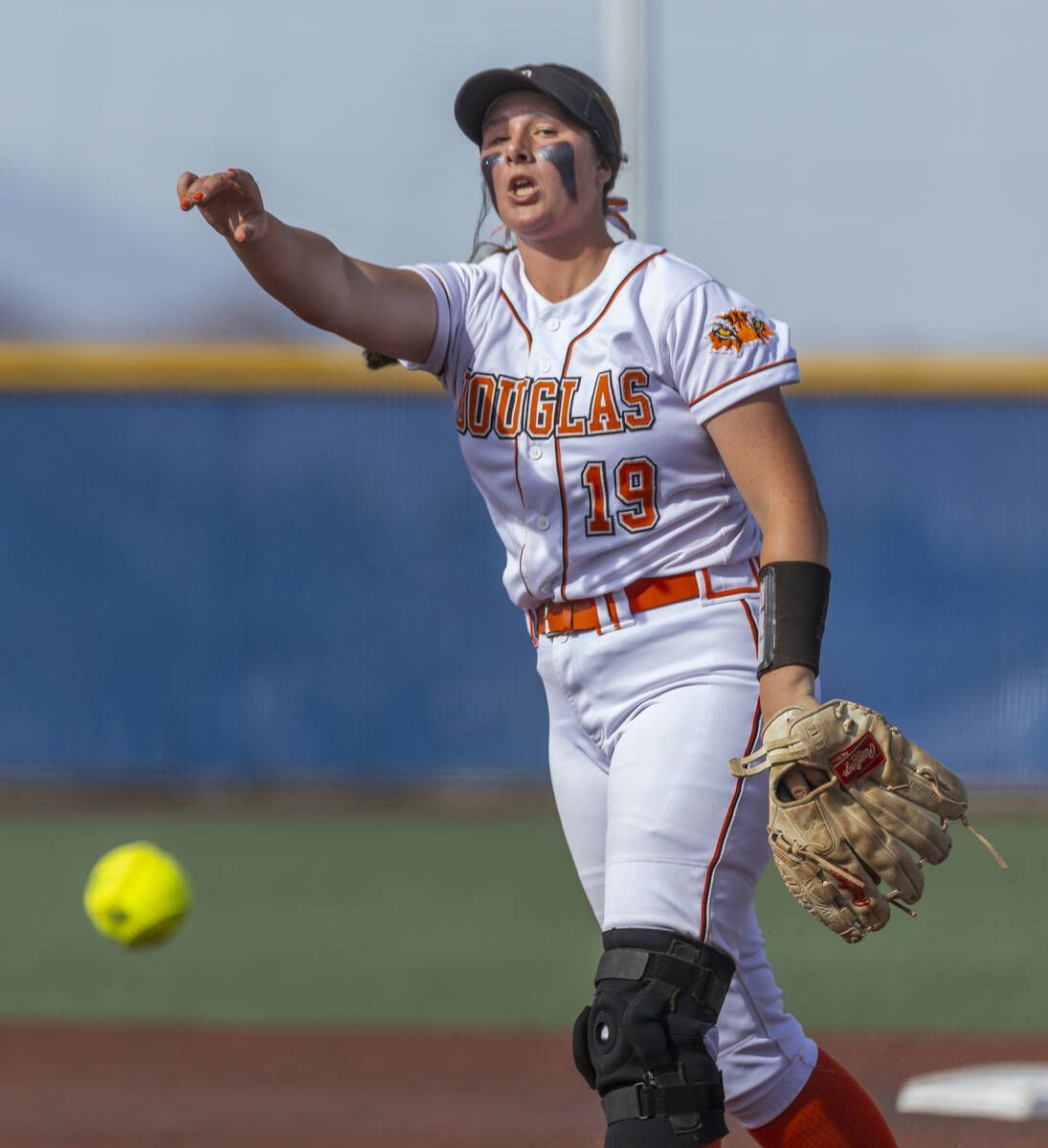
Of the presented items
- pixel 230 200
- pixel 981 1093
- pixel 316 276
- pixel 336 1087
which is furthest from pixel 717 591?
pixel 336 1087

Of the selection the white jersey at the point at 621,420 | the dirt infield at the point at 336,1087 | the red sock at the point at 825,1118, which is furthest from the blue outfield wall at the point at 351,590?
the white jersey at the point at 621,420

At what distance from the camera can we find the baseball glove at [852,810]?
95.7 inches

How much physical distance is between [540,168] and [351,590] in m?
9.27

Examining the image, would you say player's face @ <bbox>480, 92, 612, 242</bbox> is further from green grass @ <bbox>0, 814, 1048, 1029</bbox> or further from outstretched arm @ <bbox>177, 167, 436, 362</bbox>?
green grass @ <bbox>0, 814, 1048, 1029</bbox>

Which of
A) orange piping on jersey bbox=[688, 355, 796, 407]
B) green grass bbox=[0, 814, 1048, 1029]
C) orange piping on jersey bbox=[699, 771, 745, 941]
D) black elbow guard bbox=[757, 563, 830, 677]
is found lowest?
green grass bbox=[0, 814, 1048, 1029]

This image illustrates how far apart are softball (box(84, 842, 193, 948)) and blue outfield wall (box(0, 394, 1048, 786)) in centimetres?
746

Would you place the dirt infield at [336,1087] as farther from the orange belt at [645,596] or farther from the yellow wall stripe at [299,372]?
the yellow wall stripe at [299,372]

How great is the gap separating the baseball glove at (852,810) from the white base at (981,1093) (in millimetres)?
1642

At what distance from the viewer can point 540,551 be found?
2834 millimetres

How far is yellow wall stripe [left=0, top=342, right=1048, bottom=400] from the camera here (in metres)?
11.9

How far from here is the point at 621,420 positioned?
274cm

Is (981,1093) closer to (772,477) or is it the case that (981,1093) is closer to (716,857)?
(716,857)

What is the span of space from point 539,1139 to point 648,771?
5.14ft

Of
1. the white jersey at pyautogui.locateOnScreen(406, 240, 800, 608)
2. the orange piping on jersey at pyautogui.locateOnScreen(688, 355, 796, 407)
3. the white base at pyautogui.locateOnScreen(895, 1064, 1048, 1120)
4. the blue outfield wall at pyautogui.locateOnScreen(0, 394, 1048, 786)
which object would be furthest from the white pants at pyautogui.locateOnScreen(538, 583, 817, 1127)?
the blue outfield wall at pyautogui.locateOnScreen(0, 394, 1048, 786)
